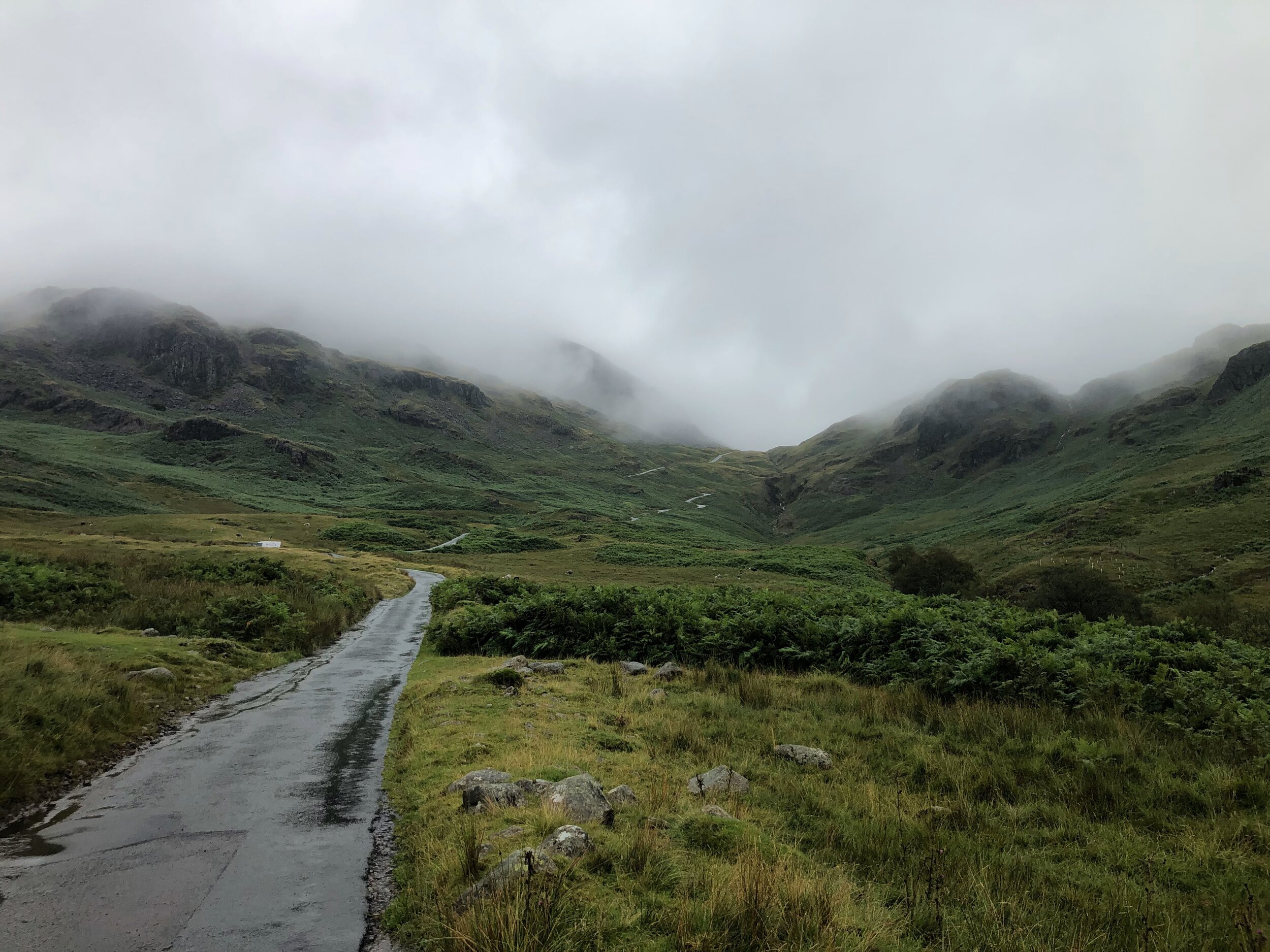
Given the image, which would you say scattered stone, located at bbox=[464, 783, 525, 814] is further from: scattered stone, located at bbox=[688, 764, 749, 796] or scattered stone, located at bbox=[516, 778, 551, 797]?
scattered stone, located at bbox=[688, 764, 749, 796]

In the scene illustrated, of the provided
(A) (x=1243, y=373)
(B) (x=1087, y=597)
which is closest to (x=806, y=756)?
(B) (x=1087, y=597)

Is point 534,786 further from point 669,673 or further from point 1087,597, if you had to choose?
point 1087,597

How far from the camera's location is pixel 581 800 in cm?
808

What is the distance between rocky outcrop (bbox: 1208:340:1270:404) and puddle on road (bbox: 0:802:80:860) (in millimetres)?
266508

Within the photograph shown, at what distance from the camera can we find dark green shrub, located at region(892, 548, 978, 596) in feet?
237

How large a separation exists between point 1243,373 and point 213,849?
275 metres

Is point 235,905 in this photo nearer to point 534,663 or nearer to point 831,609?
point 534,663

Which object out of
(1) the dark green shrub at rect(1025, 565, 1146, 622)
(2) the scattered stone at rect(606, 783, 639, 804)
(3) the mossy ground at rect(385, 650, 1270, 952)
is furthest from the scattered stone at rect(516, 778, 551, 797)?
(1) the dark green shrub at rect(1025, 565, 1146, 622)

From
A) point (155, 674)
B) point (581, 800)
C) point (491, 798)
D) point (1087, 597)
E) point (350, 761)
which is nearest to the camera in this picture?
point (581, 800)

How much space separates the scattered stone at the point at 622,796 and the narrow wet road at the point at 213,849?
3.44m

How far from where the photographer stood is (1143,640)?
539 inches

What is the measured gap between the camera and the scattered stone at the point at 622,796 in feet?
28.2

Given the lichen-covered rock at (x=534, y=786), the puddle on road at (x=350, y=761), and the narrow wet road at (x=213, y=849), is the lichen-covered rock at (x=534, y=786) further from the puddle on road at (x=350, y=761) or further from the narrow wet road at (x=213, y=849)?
the puddle on road at (x=350, y=761)

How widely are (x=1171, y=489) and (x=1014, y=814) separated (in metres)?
140
